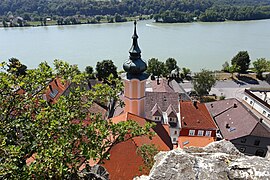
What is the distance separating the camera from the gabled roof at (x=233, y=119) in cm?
2212

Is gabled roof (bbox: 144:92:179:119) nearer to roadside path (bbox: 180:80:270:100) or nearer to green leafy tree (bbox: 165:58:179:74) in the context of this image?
roadside path (bbox: 180:80:270:100)

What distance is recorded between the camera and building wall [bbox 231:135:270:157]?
21.5 metres

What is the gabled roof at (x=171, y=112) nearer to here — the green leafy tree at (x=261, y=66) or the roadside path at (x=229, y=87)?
the roadside path at (x=229, y=87)

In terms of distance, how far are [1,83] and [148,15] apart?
138m

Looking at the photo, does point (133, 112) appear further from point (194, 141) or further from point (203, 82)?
point (203, 82)

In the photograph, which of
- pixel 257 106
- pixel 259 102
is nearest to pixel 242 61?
pixel 257 106

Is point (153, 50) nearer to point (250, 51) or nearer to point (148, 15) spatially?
point (250, 51)

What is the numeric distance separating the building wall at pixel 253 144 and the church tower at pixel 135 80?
9.74 metres

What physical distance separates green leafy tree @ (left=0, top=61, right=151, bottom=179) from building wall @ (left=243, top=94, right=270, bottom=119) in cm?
2754

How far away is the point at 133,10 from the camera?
13950 cm

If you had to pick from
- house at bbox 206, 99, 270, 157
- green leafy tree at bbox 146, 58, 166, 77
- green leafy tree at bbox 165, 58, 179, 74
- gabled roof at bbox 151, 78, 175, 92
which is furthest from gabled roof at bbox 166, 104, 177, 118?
green leafy tree at bbox 165, 58, 179, 74

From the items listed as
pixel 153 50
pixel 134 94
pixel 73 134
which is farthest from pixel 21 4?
pixel 73 134

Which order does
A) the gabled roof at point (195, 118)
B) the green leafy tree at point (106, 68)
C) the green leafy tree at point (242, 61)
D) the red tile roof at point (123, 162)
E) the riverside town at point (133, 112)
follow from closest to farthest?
the riverside town at point (133, 112) → the red tile roof at point (123, 162) → the gabled roof at point (195, 118) → the green leafy tree at point (106, 68) → the green leafy tree at point (242, 61)

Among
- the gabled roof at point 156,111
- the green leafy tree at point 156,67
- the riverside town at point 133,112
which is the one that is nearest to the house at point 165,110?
the gabled roof at point 156,111
